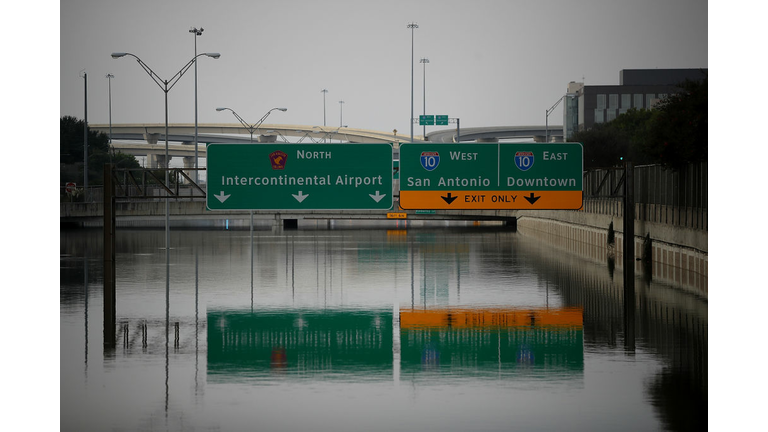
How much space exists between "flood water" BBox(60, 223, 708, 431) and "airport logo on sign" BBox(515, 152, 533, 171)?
4.18 meters

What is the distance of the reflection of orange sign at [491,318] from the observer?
23.7 m

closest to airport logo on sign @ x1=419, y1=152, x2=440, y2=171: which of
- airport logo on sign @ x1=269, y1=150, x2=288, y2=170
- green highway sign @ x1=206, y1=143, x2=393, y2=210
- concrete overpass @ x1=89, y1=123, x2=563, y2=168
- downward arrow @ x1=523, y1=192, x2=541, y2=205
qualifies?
green highway sign @ x1=206, y1=143, x2=393, y2=210

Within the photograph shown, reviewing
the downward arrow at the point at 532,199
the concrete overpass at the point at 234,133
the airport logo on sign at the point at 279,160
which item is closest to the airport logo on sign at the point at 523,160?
the downward arrow at the point at 532,199

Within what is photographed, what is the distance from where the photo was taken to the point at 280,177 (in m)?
37.0

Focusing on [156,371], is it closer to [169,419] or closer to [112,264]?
[169,419]

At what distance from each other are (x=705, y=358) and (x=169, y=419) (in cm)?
1043

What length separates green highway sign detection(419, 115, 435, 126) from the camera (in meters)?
106

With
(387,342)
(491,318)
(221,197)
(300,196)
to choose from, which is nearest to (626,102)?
(300,196)

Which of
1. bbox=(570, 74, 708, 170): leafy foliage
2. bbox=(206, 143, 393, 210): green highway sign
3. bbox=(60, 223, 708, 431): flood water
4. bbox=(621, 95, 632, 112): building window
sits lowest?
bbox=(60, 223, 708, 431): flood water

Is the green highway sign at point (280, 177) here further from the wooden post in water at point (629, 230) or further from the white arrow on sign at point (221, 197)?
the wooden post in water at point (629, 230)

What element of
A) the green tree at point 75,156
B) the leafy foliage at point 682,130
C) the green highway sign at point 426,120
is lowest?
the leafy foliage at point 682,130

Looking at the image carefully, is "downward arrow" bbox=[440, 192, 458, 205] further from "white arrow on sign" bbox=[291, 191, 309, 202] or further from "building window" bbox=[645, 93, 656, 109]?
"building window" bbox=[645, 93, 656, 109]

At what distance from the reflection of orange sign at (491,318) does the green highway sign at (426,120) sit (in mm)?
79540

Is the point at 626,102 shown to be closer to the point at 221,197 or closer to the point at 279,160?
the point at 279,160
